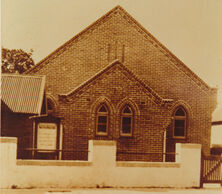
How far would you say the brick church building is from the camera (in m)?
18.4

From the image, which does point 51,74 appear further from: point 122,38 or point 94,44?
point 122,38

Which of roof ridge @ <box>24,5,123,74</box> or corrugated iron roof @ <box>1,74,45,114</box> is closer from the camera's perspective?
corrugated iron roof @ <box>1,74,45,114</box>

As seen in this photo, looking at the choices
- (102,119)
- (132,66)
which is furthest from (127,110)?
(132,66)

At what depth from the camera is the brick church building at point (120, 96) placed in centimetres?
1842

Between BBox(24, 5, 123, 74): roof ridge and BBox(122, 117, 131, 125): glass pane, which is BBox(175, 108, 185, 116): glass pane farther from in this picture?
BBox(24, 5, 123, 74): roof ridge

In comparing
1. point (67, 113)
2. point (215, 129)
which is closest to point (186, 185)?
point (67, 113)

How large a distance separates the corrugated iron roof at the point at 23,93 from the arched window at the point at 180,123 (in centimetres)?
801

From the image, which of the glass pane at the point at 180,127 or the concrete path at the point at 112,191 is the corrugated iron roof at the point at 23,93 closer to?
the concrete path at the point at 112,191

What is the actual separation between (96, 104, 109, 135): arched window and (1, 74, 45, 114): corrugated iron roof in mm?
3163

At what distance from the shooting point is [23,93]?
16.5m

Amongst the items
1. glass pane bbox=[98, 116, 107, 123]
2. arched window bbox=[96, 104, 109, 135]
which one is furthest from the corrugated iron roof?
glass pane bbox=[98, 116, 107, 123]

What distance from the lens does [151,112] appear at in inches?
736

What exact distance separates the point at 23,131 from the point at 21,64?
93.9ft

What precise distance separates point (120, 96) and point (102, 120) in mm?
1398
